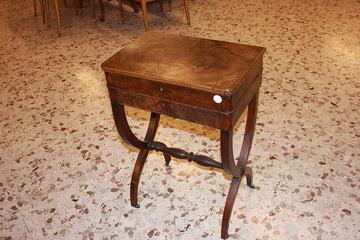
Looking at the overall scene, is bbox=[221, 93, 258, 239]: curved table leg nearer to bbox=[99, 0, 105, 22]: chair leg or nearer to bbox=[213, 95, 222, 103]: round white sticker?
bbox=[213, 95, 222, 103]: round white sticker

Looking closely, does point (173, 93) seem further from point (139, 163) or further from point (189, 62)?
point (139, 163)

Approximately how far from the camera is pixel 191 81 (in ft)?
3.56

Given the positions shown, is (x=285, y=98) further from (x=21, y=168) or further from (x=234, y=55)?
(x=21, y=168)

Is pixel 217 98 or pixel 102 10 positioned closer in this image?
pixel 217 98

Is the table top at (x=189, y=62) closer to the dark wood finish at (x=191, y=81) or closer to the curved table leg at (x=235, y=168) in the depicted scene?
the dark wood finish at (x=191, y=81)

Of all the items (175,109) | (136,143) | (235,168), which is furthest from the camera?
(136,143)

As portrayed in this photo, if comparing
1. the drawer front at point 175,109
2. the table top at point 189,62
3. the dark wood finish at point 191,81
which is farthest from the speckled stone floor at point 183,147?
the table top at point 189,62

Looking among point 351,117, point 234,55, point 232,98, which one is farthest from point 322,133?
point 232,98

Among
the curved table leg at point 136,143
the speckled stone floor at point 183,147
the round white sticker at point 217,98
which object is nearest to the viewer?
the round white sticker at point 217,98

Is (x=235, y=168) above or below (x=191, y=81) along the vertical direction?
below

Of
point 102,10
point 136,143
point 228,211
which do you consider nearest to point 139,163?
point 136,143

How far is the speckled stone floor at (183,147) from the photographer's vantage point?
1528mm

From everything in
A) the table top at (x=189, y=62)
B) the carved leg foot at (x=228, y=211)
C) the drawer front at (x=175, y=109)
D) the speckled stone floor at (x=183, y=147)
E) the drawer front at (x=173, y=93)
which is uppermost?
the table top at (x=189, y=62)

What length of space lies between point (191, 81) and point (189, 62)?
0.16m
